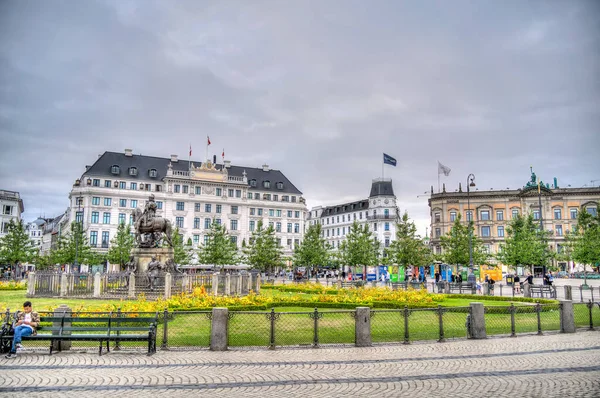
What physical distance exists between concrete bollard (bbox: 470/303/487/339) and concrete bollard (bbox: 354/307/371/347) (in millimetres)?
3872

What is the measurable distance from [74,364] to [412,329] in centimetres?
1108

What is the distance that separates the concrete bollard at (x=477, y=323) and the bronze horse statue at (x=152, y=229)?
63.4 feet

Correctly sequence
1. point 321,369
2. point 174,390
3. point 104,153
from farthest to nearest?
point 104,153, point 321,369, point 174,390

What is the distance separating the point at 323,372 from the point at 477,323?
6999mm

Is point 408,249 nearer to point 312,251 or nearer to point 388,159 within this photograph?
point 312,251

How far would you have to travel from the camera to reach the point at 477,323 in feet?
51.3

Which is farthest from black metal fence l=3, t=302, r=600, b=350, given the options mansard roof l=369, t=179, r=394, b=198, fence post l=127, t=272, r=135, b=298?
mansard roof l=369, t=179, r=394, b=198

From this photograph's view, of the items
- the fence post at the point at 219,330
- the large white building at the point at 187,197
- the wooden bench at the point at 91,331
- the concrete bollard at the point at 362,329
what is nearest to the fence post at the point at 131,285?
the wooden bench at the point at 91,331

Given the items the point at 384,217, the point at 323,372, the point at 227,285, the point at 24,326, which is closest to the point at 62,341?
the point at 24,326

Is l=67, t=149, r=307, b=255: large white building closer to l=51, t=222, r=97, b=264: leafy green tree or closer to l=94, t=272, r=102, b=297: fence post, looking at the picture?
l=51, t=222, r=97, b=264: leafy green tree

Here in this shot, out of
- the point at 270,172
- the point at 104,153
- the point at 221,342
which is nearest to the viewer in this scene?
the point at 221,342

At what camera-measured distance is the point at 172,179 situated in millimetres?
81938

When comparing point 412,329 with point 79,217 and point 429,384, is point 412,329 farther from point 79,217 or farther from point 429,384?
point 79,217

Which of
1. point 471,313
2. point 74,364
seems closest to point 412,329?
point 471,313
